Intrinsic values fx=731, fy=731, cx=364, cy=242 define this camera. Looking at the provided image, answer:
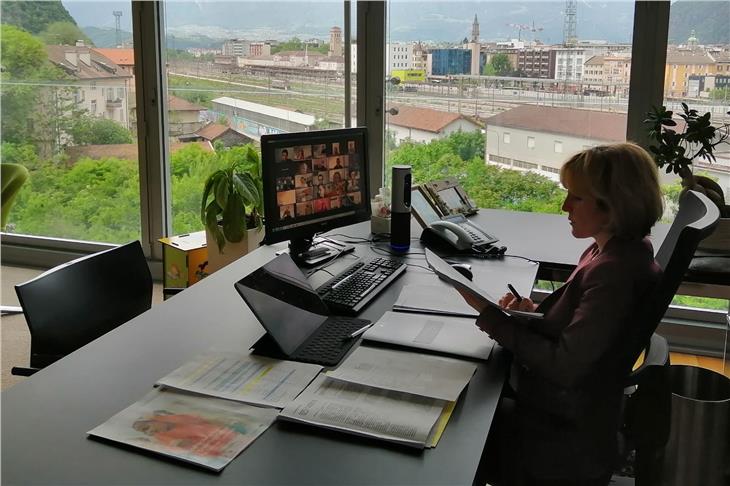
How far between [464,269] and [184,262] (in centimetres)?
218

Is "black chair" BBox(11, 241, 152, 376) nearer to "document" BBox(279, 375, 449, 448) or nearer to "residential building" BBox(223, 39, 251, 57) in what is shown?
"document" BBox(279, 375, 449, 448)

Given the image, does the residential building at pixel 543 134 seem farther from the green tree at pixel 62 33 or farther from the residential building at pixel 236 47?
the green tree at pixel 62 33

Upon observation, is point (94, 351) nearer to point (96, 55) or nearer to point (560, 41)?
point (560, 41)

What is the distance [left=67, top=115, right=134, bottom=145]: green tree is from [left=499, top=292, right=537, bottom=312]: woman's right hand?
3.58 meters

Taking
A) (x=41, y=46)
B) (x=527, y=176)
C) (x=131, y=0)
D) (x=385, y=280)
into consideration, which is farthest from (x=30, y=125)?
(x=385, y=280)

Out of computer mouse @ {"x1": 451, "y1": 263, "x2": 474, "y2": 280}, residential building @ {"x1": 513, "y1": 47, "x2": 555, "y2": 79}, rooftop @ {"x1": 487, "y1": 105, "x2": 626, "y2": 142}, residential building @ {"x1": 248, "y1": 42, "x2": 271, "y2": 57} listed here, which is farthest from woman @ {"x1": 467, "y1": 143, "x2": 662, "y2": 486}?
residential building @ {"x1": 248, "y1": 42, "x2": 271, "y2": 57}

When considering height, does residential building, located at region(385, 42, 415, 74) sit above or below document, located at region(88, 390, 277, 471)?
above

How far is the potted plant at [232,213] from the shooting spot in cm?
391

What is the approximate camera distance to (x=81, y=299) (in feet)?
7.44

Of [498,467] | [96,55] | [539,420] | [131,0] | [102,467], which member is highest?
[131,0]

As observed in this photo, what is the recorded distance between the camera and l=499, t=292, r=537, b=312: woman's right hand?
79.6 inches

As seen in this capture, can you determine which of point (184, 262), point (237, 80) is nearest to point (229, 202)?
point (184, 262)

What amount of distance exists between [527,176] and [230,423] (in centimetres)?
311

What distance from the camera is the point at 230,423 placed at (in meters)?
1.41
